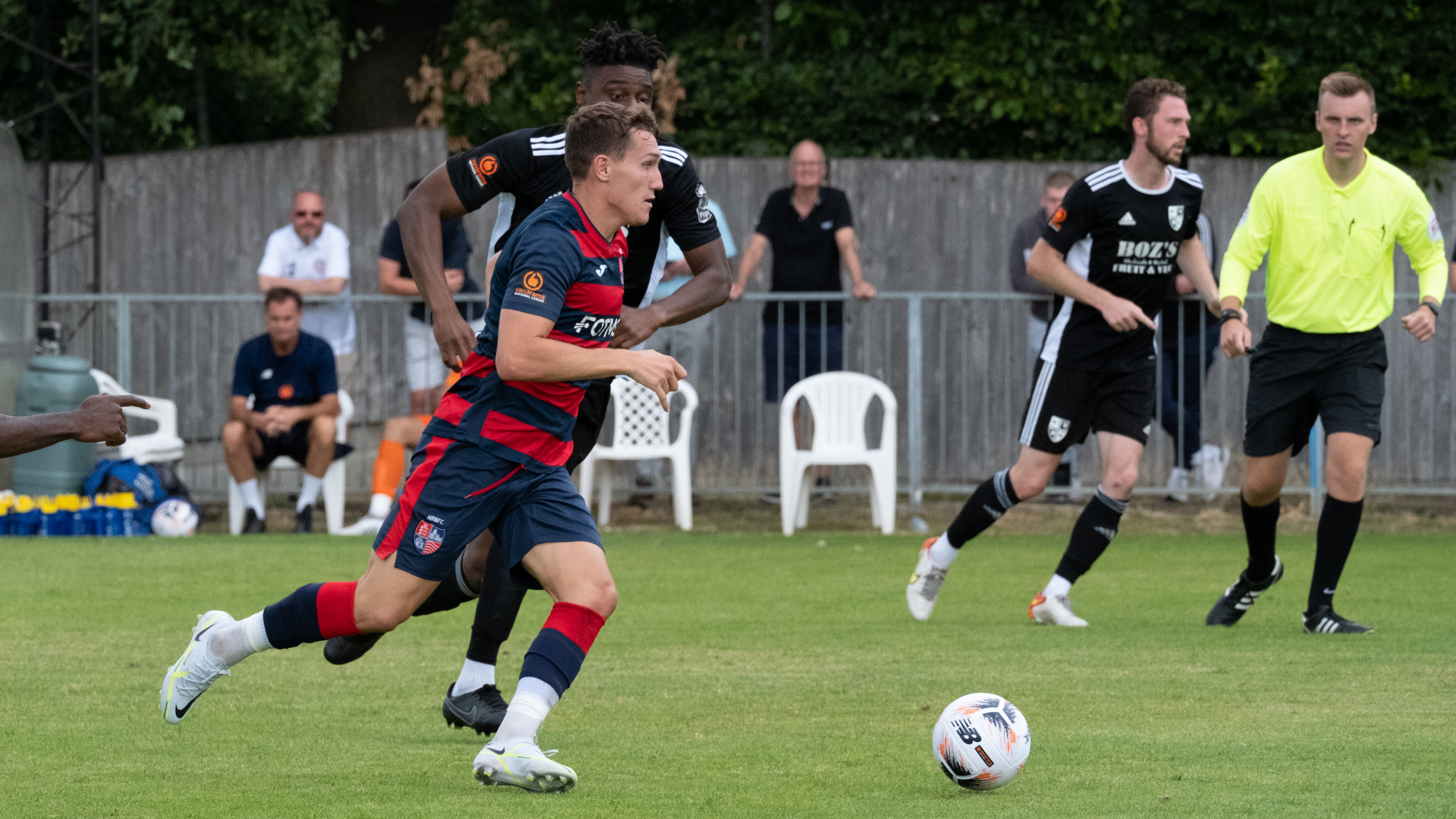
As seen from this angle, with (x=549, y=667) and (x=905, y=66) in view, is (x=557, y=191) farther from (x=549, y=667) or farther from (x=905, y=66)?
(x=905, y=66)

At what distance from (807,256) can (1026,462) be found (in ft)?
16.5

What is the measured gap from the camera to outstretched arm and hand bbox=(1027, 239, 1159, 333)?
24.8ft

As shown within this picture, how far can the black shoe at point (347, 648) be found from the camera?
5.39m

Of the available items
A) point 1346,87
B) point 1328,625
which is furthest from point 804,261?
point 1328,625

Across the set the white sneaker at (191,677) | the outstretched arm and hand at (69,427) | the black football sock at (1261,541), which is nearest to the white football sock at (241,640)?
the white sneaker at (191,677)

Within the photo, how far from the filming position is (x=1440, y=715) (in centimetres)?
546

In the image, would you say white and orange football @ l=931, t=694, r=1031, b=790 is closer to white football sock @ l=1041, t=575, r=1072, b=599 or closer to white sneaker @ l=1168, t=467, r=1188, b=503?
white football sock @ l=1041, t=575, r=1072, b=599

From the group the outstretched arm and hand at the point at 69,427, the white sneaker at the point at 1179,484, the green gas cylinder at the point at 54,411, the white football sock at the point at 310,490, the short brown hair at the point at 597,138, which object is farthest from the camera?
the white sneaker at the point at 1179,484

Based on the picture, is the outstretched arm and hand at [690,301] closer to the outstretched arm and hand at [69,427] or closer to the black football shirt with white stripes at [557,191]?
the black football shirt with white stripes at [557,191]

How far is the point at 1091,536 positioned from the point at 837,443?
4240 millimetres

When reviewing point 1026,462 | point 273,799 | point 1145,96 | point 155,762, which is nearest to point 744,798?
point 273,799

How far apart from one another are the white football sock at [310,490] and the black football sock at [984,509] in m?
5.35

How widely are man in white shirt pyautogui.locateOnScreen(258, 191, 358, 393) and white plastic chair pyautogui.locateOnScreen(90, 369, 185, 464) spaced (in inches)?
43.2

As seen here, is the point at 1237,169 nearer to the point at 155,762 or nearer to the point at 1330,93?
the point at 1330,93
